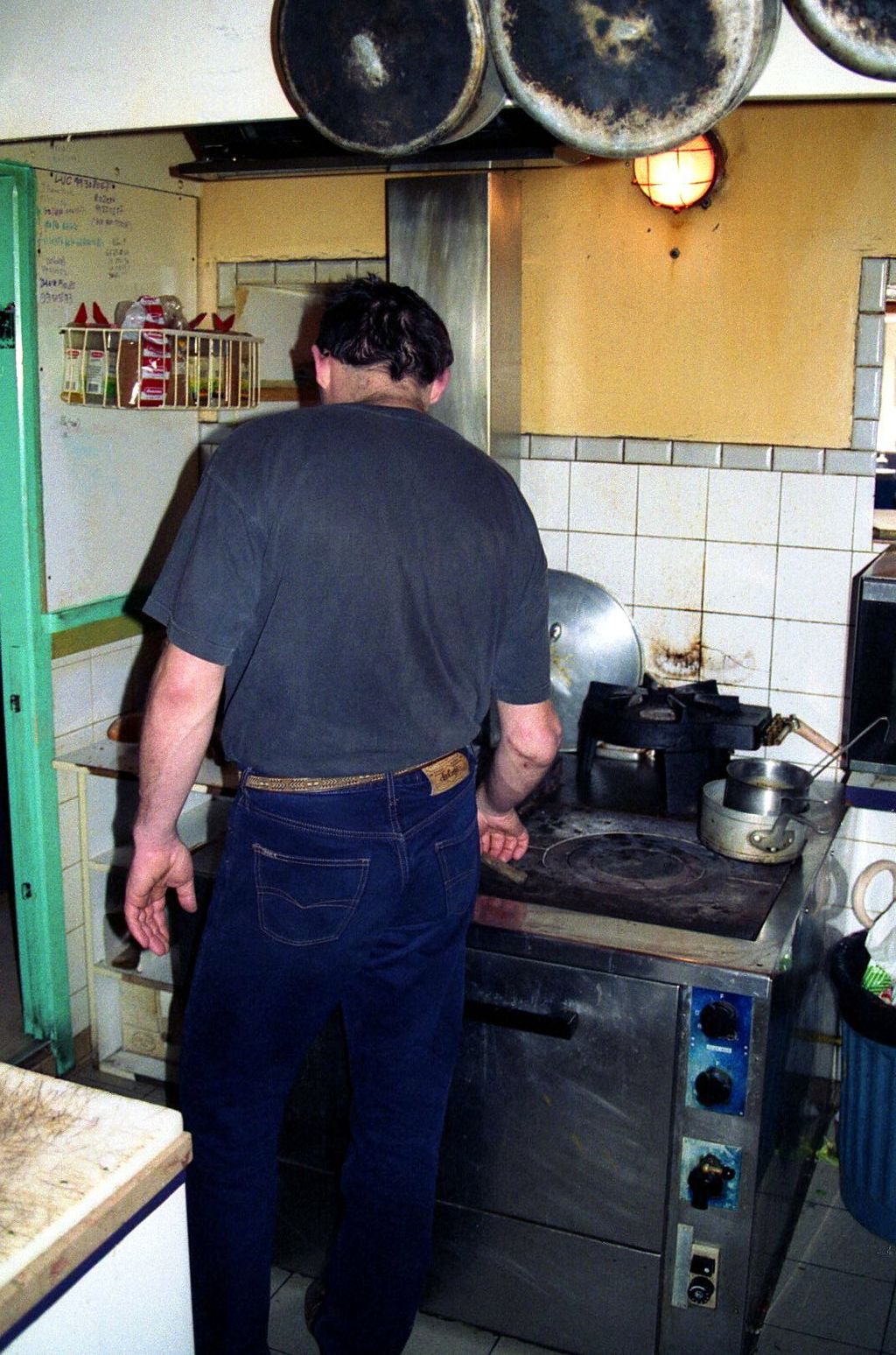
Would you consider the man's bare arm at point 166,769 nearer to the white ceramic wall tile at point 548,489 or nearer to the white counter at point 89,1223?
the white counter at point 89,1223

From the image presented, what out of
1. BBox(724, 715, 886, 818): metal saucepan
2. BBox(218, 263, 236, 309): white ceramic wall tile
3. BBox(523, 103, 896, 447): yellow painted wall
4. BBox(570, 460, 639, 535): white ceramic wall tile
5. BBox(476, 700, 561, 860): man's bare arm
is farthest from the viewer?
BBox(218, 263, 236, 309): white ceramic wall tile

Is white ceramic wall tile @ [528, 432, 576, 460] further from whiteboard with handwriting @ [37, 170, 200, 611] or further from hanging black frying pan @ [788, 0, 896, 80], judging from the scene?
hanging black frying pan @ [788, 0, 896, 80]

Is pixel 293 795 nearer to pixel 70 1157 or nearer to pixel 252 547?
pixel 252 547

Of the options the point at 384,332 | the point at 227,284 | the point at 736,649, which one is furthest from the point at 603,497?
the point at 384,332

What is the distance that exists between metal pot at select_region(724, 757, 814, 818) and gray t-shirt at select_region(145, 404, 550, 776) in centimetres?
76

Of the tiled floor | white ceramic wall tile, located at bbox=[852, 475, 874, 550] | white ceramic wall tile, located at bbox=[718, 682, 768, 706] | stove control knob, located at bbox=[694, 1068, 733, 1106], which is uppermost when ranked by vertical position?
white ceramic wall tile, located at bbox=[852, 475, 874, 550]

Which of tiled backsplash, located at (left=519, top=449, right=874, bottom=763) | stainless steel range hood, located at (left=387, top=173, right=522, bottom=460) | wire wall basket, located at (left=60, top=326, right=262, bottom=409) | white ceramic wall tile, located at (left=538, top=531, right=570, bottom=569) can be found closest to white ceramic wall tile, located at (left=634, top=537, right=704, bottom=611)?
tiled backsplash, located at (left=519, top=449, right=874, bottom=763)

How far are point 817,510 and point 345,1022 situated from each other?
60.5 inches

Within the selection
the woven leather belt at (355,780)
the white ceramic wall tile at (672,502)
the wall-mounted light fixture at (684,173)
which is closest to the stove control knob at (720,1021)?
the woven leather belt at (355,780)

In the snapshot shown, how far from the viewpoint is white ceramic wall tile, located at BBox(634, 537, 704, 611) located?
2996 millimetres

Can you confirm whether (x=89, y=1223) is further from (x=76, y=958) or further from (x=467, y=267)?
(x=467, y=267)

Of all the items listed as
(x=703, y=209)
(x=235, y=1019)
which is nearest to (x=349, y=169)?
(x=703, y=209)

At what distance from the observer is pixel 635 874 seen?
92.4 inches

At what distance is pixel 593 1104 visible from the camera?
2.12 metres
